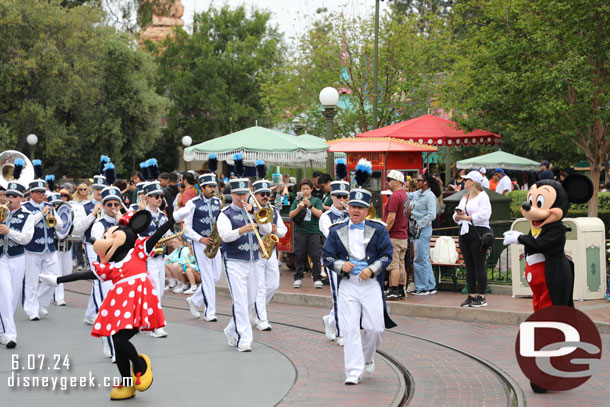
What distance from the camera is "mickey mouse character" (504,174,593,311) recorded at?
25.2 feet

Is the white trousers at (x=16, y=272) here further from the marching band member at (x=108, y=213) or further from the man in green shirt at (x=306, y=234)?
the man in green shirt at (x=306, y=234)

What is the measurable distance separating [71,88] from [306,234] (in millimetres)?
23917

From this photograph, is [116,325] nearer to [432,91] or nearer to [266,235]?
[266,235]

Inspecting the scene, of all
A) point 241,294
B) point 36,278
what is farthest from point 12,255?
point 241,294

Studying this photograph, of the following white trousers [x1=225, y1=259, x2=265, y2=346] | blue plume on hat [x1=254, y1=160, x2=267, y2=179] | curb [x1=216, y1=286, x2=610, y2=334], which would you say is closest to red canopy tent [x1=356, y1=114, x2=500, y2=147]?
curb [x1=216, y1=286, x2=610, y2=334]

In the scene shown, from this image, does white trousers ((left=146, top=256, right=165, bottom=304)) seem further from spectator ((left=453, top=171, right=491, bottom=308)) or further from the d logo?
the d logo

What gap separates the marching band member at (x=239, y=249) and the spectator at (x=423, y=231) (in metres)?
3.67

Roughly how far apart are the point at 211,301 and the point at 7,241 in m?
2.93

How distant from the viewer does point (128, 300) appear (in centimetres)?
723

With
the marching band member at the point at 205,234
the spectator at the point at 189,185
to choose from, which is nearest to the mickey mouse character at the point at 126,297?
the marching band member at the point at 205,234

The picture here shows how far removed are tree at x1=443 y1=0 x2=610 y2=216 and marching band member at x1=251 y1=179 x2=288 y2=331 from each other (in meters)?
9.24

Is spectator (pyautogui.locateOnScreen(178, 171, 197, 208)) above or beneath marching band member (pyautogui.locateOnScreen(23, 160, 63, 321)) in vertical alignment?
above

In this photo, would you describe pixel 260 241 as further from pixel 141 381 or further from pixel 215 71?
pixel 215 71

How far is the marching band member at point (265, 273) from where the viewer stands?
10.6 meters
